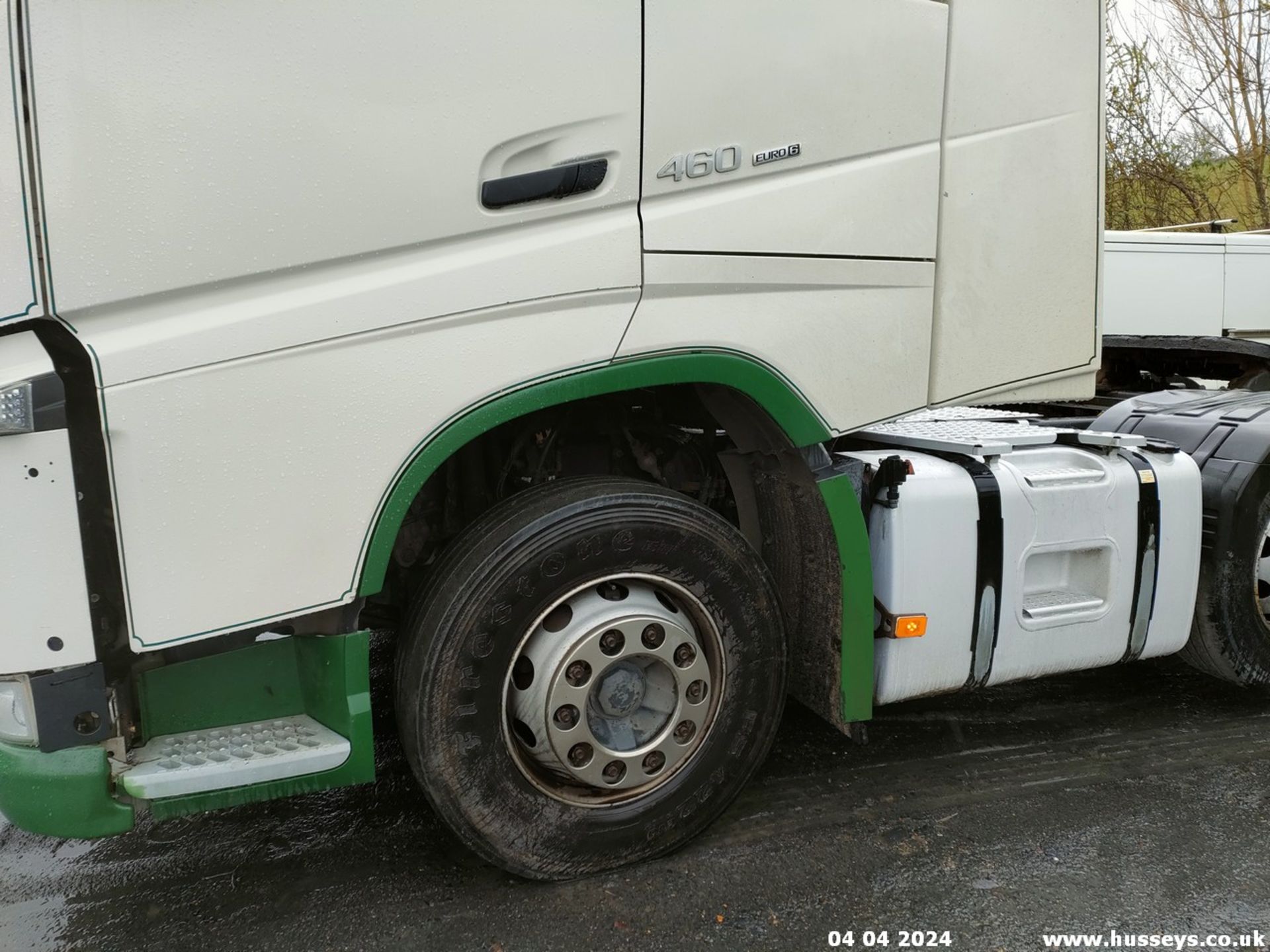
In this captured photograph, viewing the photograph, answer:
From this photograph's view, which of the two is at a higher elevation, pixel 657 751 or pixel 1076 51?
pixel 1076 51

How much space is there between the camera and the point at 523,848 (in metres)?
2.74

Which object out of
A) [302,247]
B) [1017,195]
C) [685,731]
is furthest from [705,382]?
[1017,195]

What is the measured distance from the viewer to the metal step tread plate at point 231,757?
2346 mm

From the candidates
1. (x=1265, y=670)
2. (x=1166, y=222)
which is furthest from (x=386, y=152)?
(x=1166, y=222)

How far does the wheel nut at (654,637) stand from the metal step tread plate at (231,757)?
801 millimetres

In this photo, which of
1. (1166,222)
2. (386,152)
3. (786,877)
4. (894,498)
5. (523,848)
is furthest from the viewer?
(1166,222)

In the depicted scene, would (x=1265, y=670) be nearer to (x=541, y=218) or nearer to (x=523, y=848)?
(x=523, y=848)

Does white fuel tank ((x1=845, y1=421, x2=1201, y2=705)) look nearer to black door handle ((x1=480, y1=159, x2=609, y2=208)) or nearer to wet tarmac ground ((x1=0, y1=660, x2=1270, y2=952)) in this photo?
wet tarmac ground ((x1=0, y1=660, x2=1270, y2=952))

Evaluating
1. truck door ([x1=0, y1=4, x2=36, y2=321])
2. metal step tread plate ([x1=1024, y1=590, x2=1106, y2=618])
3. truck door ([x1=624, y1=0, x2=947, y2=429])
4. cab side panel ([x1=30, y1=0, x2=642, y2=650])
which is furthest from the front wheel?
truck door ([x1=0, y1=4, x2=36, y2=321])

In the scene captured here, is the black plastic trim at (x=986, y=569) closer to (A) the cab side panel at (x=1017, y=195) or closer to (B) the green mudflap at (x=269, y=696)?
(A) the cab side panel at (x=1017, y=195)

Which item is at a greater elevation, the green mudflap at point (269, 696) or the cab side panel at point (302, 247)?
the cab side panel at point (302, 247)

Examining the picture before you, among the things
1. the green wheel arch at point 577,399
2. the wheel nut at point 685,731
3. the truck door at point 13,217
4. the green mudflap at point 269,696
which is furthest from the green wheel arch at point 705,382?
the truck door at point 13,217

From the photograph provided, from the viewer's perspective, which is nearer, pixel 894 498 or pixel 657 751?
pixel 657 751

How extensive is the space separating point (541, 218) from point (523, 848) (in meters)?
1.64
